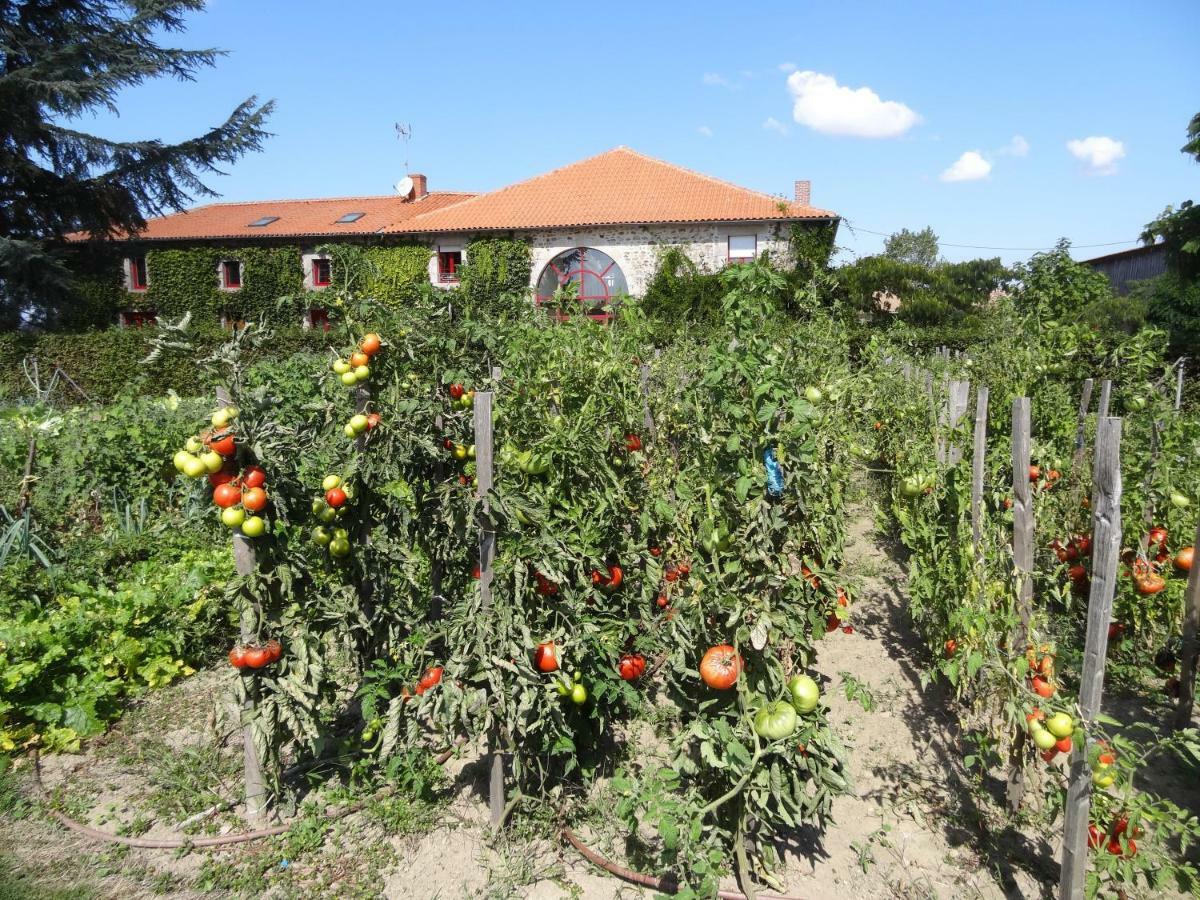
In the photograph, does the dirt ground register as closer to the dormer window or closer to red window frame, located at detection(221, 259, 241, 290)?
red window frame, located at detection(221, 259, 241, 290)

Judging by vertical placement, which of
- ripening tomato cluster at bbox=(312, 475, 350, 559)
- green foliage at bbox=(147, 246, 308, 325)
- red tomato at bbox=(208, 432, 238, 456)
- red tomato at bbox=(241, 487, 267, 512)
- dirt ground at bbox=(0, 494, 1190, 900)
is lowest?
dirt ground at bbox=(0, 494, 1190, 900)

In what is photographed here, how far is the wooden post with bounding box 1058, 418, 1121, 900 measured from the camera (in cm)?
203

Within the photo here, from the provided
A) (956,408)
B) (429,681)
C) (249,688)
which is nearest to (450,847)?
(429,681)

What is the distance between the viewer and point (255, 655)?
8.75 feet

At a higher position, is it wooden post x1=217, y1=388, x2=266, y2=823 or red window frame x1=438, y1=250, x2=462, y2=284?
red window frame x1=438, y1=250, x2=462, y2=284

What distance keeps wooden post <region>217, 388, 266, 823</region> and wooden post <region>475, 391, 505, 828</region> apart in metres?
0.84

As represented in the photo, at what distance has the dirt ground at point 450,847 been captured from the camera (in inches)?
97.0

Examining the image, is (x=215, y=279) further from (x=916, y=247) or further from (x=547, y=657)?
(x=916, y=247)

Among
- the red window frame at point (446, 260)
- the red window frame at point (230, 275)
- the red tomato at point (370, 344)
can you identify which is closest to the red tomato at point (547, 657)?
the red tomato at point (370, 344)

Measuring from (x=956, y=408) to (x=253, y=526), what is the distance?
3.77m

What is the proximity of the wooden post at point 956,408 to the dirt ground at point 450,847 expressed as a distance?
148cm

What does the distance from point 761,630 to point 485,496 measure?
105cm

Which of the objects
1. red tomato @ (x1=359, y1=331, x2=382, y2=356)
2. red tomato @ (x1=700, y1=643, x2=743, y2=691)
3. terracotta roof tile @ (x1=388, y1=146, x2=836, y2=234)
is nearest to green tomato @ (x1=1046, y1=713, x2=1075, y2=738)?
red tomato @ (x1=700, y1=643, x2=743, y2=691)

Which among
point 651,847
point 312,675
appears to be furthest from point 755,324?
point 312,675
